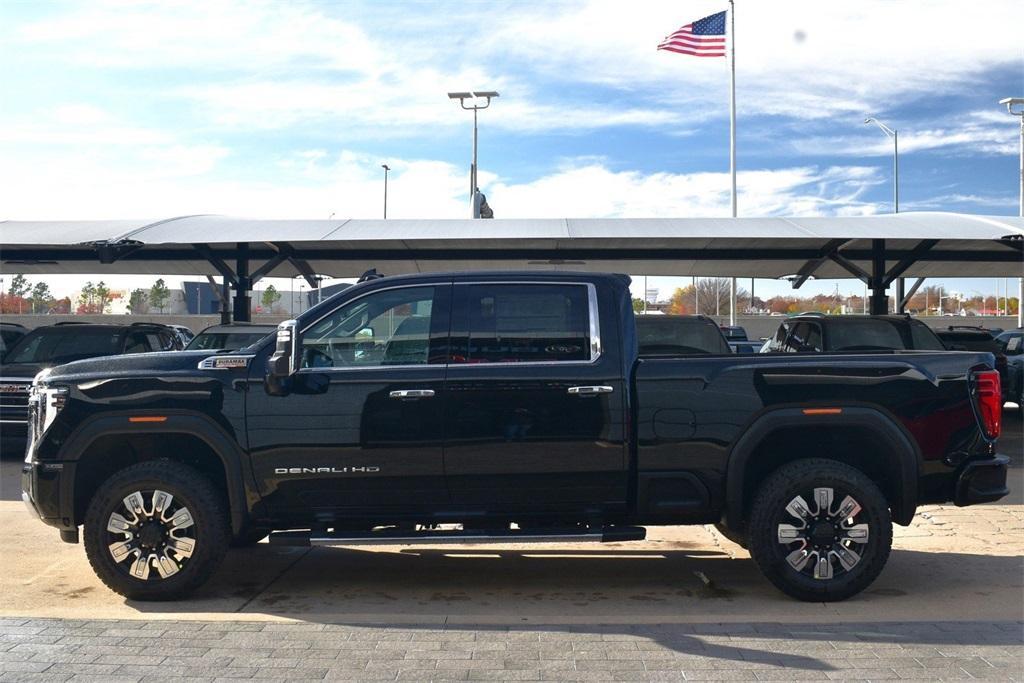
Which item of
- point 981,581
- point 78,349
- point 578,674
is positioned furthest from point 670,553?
point 78,349

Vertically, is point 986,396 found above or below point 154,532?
above

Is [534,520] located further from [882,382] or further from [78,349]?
[78,349]

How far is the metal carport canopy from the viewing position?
1510 centimetres

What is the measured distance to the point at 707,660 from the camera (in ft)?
16.8

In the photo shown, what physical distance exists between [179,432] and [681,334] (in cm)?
546

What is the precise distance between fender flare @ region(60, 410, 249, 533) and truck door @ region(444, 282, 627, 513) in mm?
1319

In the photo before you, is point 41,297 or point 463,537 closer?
point 463,537

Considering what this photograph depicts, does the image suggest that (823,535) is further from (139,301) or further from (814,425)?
(139,301)

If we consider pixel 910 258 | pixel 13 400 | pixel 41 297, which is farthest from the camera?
pixel 41 297

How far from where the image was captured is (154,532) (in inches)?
241

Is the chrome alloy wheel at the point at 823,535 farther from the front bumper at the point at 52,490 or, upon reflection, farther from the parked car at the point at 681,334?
the front bumper at the point at 52,490

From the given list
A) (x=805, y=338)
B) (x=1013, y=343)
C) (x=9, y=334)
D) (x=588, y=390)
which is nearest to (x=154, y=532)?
(x=588, y=390)

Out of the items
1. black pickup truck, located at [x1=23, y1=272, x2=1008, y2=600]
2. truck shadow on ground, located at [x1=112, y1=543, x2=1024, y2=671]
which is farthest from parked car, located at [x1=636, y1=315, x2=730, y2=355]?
black pickup truck, located at [x1=23, y1=272, x2=1008, y2=600]

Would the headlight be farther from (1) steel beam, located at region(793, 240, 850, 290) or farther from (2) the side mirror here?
(1) steel beam, located at region(793, 240, 850, 290)
